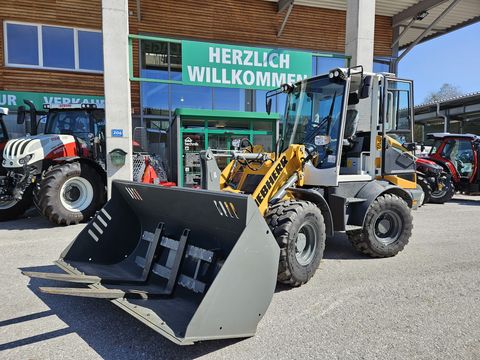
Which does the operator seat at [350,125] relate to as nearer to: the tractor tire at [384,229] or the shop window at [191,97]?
the tractor tire at [384,229]

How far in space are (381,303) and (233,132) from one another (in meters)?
9.41

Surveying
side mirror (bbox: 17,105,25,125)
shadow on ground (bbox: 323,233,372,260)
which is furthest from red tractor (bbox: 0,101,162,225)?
shadow on ground (bbox: 323,233,372,260)

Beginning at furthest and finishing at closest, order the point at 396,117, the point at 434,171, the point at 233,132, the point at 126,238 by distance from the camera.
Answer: the point at 233,132
the point at 434,171
the point at 396,117
the point at 126,238

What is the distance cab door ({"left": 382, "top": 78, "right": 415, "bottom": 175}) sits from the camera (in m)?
5.50

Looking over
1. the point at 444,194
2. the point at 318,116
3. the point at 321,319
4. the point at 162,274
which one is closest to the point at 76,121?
the point at 318,116

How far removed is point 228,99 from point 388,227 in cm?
993

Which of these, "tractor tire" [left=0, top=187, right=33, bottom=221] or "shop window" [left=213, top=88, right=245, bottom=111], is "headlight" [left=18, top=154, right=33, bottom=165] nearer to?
"tractor tire" [left=0, top=187, right=33, bottom=221]

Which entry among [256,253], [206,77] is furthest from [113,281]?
[206,77]

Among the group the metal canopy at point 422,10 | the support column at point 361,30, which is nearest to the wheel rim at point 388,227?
the support column at point 361,30

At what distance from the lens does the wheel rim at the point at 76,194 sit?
25.6 feet

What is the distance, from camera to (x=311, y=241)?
443 cm

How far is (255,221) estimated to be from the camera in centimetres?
301

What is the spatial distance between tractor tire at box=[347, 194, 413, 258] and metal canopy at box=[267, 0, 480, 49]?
38.2 ft

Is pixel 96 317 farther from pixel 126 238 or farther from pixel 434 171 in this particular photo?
pixel 434 171
